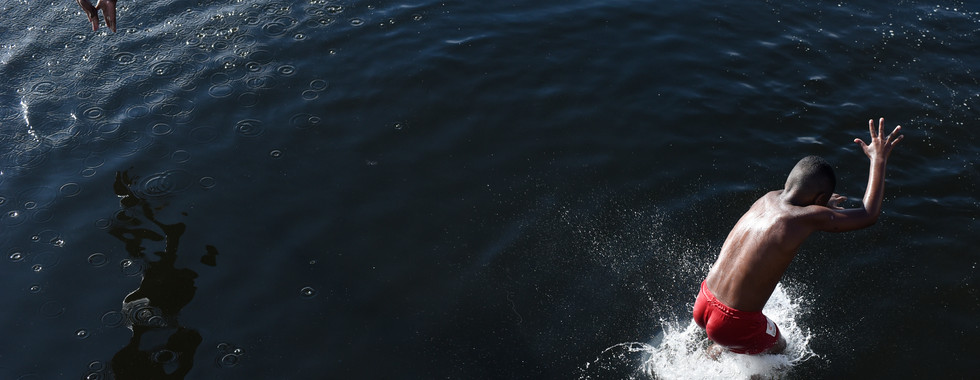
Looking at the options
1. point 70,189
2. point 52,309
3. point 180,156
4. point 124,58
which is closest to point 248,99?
point 180,156

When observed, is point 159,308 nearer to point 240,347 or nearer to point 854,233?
point 240,347

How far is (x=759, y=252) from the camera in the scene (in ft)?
18.0

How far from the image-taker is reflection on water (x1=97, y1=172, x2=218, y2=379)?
6.17 meters

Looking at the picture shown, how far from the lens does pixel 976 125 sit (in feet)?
28.7

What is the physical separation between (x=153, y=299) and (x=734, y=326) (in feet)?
15.0

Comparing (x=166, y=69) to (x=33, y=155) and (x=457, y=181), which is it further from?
(x=457, y=181)

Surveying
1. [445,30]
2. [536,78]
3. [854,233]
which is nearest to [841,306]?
[854,233]

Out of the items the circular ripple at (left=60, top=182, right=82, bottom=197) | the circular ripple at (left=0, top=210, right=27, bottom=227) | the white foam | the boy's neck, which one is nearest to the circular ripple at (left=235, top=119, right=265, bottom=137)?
the circular ripple at (left=60, top=182, right=82, bottom=197)

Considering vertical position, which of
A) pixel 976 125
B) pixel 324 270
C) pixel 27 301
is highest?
pixel 976 125

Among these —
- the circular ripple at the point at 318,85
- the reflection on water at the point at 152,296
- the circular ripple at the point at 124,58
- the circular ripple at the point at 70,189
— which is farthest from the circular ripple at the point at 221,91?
the circular ripple at the point at 70,189

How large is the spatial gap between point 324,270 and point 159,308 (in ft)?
4.41

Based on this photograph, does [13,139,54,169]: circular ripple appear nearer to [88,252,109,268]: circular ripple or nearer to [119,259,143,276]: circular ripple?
[88,252,109,268]: circular ripple

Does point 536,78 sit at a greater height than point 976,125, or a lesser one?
lesser

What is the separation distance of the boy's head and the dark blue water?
58.9 inches
